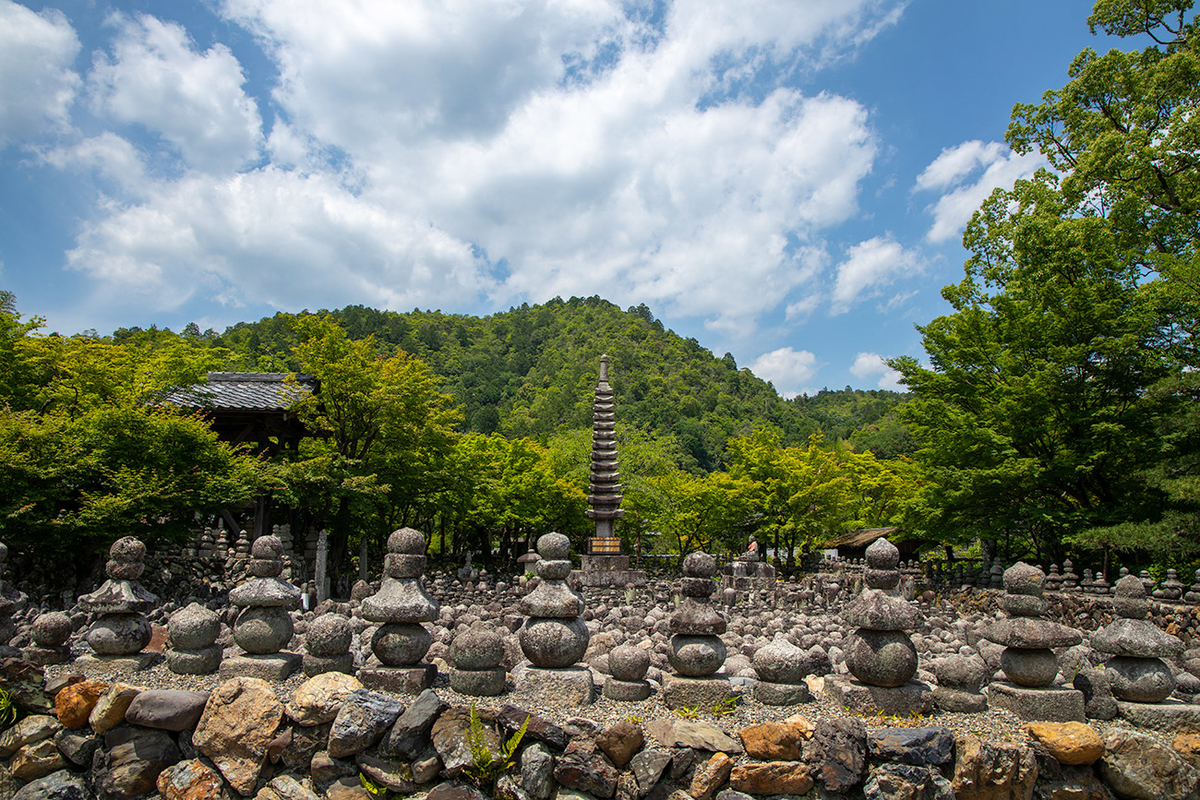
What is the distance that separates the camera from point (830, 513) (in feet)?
90.1

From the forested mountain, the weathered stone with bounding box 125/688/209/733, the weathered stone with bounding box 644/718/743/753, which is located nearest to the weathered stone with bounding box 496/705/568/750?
the weathered stone with bounding box 644/718/743/753

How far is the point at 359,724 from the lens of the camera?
4840mm

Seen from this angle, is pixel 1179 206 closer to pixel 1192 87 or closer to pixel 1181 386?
pixel 1192 87

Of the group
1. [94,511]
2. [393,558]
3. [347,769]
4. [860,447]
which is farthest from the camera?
[860,447]

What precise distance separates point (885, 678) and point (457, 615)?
25.5 feet

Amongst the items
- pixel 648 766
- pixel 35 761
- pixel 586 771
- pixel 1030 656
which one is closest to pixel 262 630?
→ pixel 35 761

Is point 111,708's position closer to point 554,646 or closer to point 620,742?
point 554,646

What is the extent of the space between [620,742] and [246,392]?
61.6 ft

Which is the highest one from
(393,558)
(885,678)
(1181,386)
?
(1181,386)

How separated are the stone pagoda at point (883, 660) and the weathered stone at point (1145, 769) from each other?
3.91ft

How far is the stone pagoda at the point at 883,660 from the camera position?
5000 millimetres

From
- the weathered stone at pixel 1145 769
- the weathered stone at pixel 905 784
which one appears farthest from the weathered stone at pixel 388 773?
the weathered stone at pixel 1145 769

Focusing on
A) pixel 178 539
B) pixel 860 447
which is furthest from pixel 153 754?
A: pixel 860 447

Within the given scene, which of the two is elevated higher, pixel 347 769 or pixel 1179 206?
pixel 1179 206
